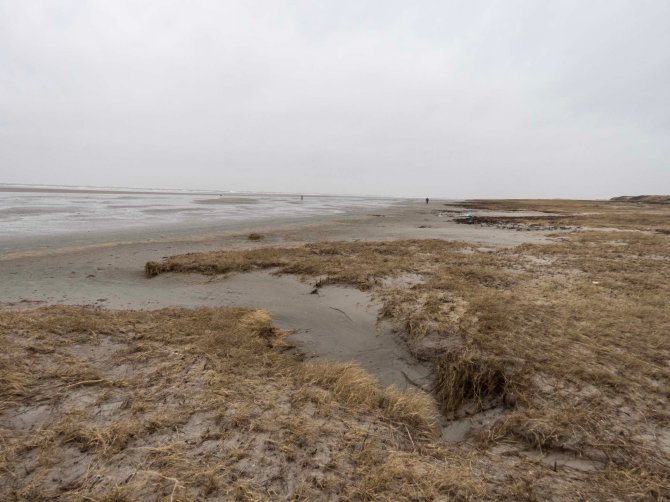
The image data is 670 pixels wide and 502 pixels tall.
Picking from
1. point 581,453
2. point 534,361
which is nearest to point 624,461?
point 581,453

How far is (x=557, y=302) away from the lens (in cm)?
682

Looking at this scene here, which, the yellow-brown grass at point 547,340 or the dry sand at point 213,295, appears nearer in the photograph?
the yellow-brown grass at point 547,340

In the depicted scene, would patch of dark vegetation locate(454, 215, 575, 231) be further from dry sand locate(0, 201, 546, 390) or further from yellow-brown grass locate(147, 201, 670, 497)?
dry sand locate(0, 201, 546, 390)

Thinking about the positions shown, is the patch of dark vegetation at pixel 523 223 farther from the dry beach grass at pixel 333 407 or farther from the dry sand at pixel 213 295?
the dry sand at pixel 213 295

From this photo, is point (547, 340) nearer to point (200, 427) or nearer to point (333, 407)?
point (333, 407)

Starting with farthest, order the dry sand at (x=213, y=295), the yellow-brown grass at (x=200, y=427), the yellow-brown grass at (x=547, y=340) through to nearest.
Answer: the dry sand at (x=213, y=295), the yellow-brown grass at (x=547, y=340), the yellow-brown grass at (x=200, y=427)

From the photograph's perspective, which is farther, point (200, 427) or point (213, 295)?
point (213, 295)

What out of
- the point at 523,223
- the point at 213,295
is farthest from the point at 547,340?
the point at 523,223

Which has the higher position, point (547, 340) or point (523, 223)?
point (523, 223)

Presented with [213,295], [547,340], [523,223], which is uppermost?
[523,223]

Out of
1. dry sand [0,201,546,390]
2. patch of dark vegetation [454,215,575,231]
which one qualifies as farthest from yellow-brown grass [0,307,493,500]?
patch of dark vegetation [454,215,575,231]

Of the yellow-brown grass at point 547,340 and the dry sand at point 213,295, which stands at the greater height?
the yellow-brown grass at point 547,340

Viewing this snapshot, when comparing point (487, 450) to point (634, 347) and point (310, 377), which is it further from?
point (634, 347)

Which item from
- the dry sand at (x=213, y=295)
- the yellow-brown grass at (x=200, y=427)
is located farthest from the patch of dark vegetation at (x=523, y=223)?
the yellow-brown grass at (x=200, y=427)
